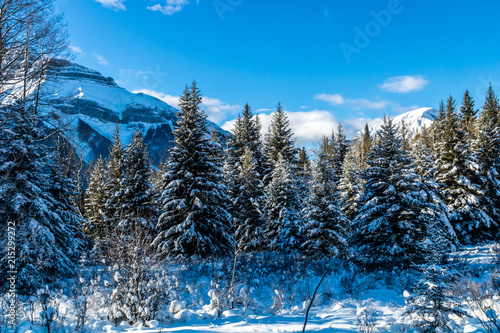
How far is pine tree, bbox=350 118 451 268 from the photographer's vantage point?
507 inches

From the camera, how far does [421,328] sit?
16.5 feet

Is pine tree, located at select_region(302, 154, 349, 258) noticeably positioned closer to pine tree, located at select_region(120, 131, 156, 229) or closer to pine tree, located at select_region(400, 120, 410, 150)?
pine tree, located at select_region(400, 120, 410, 150)

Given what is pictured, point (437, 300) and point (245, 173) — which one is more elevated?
point (245, 173)

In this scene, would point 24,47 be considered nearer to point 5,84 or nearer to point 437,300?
Result: point 5,84

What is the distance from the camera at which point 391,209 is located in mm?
12992

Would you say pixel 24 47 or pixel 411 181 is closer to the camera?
pixel 24 47

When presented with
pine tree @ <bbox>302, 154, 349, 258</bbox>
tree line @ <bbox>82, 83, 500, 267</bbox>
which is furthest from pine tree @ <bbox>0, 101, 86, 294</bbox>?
pine tree @ <bbox>302, 154, 349, 258</bbox>

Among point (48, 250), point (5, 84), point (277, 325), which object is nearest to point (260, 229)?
point (48, 250)

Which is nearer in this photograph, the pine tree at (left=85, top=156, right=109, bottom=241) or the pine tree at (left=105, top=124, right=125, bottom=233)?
the pine tree at (left=105, top=124, right=125, bottom=233)

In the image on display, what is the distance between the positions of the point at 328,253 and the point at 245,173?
8723 mm

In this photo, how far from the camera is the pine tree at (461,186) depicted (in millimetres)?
19484

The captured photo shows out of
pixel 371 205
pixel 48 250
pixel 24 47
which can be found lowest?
pixel 48 250

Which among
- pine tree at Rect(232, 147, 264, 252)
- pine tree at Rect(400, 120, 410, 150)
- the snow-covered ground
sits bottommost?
the snow-covered ground

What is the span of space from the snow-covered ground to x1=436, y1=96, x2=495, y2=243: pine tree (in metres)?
7.97
